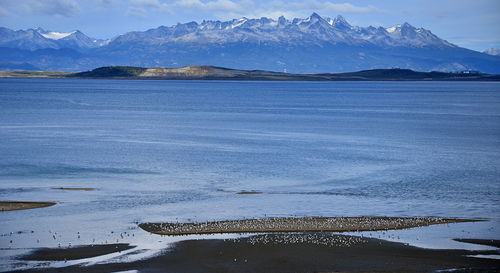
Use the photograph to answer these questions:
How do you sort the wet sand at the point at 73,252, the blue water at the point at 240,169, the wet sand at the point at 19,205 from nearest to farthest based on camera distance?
the wet sand at the point at 73,252 → the wet sand at the point at 19,205 → the blue water at the point at 240,169

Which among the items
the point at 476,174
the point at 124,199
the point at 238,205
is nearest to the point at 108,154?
the point at 124,199

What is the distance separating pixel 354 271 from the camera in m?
30.5

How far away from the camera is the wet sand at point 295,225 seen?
37.9 m

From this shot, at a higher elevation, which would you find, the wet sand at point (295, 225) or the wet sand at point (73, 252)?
the wet sand at point (295, 225)

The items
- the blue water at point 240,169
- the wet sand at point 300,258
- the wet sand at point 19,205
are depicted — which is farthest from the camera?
→ the blue water at point 240,169

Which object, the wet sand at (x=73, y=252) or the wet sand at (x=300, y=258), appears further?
the wet sand at (x=73, y=252)

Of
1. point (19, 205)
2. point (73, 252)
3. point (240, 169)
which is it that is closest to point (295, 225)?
point (73, 252)

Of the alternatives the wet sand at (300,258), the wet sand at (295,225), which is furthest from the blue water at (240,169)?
the wet sand at (300,258)

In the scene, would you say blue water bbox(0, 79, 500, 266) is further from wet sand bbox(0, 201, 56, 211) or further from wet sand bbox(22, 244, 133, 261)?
wet sand bbox(22, 244, 133, 261)

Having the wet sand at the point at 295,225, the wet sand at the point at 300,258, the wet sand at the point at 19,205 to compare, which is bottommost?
the wet sand at the point at 300,258

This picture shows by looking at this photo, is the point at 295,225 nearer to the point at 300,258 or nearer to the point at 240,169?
the point at 300,258

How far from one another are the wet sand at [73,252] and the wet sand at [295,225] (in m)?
3.88

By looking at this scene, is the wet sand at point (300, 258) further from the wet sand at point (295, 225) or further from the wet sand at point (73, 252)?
the wet sand at point (295, 225)

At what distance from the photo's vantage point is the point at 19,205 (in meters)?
43.9
